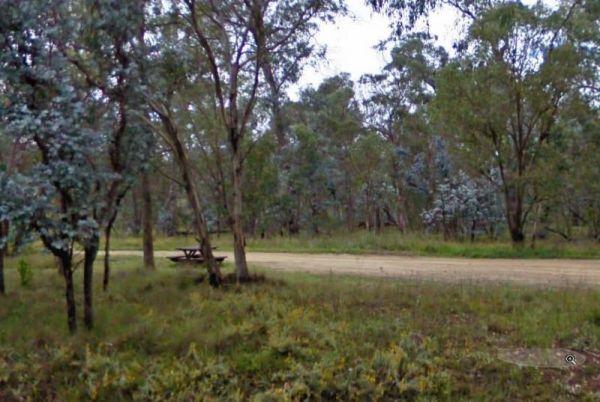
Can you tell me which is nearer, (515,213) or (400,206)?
(515,213)

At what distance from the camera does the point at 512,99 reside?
1997cm

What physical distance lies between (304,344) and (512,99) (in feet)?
49.1

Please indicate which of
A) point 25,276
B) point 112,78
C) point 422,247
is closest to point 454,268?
point 422,247

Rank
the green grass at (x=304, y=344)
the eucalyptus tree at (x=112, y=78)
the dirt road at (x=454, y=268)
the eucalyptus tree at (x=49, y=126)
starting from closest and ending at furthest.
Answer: the green grass at (x=304, y=344)
the eucalyptus tree at (x=49, y=126)
the eucalyptus tree at (x=112, y=78)
the dirt road at (x=454, y=268)

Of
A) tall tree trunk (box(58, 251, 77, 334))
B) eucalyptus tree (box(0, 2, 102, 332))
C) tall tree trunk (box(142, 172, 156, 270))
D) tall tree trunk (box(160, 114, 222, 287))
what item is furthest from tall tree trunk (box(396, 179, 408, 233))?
eucalyptus tree (box(0, 2, 102, 332))

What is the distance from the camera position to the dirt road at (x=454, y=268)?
13.4 meters

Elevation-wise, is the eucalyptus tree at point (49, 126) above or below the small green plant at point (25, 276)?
above

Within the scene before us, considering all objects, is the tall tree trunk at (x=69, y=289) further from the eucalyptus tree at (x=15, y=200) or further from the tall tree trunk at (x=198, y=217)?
the tall tree trunk at (x=198, y=217)

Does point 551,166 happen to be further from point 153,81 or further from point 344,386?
point 344,386

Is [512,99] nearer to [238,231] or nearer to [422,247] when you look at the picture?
[422,247]

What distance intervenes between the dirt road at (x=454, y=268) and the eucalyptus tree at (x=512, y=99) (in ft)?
14.3

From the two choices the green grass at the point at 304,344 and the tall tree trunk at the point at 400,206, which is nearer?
the green grass at the point at 304,344

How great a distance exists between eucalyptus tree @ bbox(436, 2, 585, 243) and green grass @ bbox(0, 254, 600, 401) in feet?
32.6

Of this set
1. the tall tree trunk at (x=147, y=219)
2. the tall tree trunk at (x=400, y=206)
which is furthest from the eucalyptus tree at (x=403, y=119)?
the tall tree trunk at (x=147, y=219)
